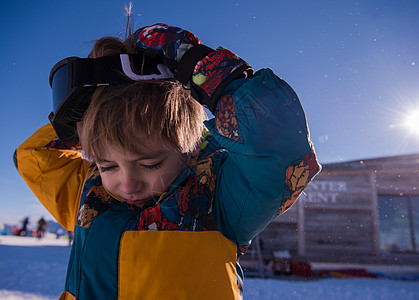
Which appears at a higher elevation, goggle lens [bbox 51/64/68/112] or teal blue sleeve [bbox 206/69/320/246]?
goggle lens [bbox 51/64/68/112]

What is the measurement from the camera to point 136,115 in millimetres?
987

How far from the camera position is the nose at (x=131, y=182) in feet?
3.22

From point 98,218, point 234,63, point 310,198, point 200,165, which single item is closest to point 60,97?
point 98,218

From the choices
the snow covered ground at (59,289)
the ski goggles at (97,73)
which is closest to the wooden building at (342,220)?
the snow covered ground at (59,289)

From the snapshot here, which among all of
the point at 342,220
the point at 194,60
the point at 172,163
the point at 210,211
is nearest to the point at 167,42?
the point at 194,60

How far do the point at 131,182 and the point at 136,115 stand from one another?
23 centimetres

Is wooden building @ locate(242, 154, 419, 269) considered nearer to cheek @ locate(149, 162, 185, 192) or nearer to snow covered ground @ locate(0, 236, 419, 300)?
snow covered ground @ locate(0, 236, 419, 300)

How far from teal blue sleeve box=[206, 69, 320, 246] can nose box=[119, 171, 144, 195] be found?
35cm

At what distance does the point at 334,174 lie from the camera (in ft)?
25.7

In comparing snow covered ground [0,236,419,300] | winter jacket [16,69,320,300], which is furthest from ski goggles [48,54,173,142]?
snow covered ground [0,236,419,300]

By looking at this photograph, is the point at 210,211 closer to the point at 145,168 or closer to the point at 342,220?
the point at 145,168

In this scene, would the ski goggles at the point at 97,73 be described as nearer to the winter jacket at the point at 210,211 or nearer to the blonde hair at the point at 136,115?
the blonde hair at the point at 136,115

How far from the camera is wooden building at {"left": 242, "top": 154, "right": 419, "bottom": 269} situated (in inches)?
292

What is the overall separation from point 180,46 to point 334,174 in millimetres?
7836
